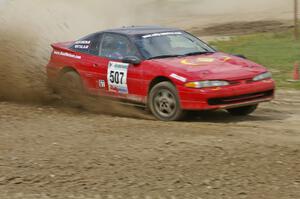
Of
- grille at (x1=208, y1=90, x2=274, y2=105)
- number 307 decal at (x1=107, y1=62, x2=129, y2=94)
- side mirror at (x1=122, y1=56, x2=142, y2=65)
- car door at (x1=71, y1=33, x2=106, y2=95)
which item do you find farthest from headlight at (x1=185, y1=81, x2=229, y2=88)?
car door at (x1=71, y1=33, x2=106, y2=95)

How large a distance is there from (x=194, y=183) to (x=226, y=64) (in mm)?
4196

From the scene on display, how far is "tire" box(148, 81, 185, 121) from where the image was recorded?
9594mm

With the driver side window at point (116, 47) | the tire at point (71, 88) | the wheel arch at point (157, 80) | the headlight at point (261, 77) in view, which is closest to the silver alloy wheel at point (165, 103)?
the wheel arch at point (157, 80)

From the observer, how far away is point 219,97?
9.37 m

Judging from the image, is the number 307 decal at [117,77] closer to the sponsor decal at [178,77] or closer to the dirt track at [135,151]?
the dirt track at [135,151]

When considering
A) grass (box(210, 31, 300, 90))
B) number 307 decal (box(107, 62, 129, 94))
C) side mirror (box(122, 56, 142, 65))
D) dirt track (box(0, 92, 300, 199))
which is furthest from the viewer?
grass (box(210, 31, 300, 90))

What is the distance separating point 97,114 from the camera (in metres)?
10.1

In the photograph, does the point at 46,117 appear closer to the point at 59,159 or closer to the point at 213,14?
the point at 59,159

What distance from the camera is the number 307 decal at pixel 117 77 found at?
10234 mm

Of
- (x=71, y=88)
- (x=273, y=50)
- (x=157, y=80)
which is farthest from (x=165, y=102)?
(x=273, y=50)

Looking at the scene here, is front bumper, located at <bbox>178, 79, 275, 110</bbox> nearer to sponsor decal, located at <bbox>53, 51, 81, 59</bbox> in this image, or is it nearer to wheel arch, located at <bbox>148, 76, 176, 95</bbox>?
wheel arch, located at <bbox>148, 76, 176, 95</bbox>

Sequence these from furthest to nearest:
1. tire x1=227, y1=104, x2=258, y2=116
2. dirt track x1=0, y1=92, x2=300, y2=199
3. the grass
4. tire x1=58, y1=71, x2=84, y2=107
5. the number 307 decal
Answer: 1. the grass
2. tire x1=58, y1=71, x2=84, y2=107
3. tire x1=227, y1=104, x2=258, y2=116
4. the number 307 decal
5. dirt track x1=0, y1=92, x2=300, y2=199

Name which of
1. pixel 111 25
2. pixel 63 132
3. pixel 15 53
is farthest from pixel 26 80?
pixel 111 25

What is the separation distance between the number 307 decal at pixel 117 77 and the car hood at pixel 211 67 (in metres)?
0.60
